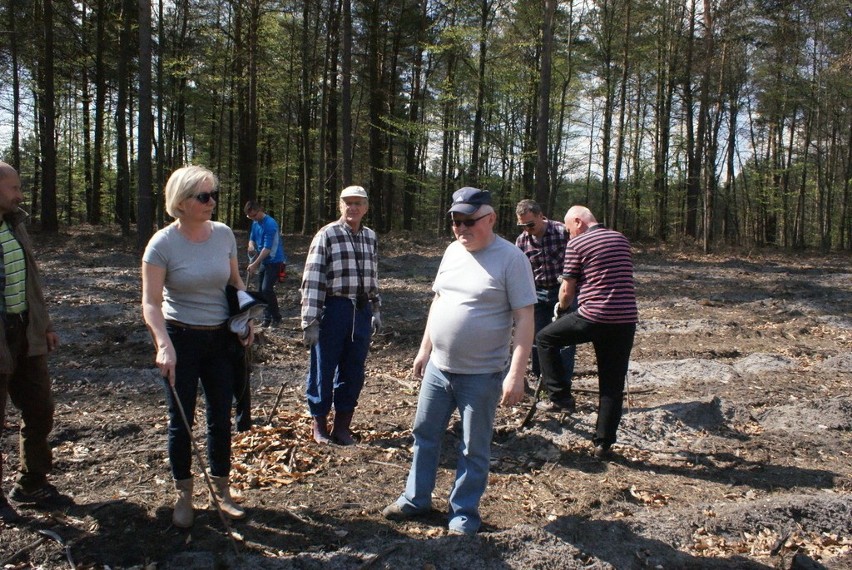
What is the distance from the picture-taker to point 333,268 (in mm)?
4938

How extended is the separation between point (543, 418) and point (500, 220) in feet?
102

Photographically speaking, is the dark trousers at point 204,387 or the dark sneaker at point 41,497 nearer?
the dark trousers at point 204,387

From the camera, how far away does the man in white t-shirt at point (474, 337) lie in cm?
342

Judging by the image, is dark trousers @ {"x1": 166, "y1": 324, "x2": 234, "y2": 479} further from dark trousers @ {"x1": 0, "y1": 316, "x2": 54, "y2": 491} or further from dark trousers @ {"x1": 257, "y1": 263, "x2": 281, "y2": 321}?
dark trousers @ {"x1": 257, "y1": 263, "x2": 281, "y2": 321}

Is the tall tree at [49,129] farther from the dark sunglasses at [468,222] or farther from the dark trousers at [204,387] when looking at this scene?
the dark sunglasses at [468,222]

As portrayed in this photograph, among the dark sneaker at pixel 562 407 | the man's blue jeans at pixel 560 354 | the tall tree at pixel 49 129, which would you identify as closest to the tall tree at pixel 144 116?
the tall tree at pixel 49 129

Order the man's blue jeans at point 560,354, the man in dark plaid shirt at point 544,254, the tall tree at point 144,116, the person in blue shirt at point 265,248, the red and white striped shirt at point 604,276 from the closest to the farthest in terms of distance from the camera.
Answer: the red and white striped shirt at point 604,276, the man's blue jeans at point 560,354, the man in dark plaid shirt at point 544,254, the person in blue shirt at point 265,248, the tall tree at point 144,116

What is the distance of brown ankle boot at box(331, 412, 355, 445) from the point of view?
5.17 metres

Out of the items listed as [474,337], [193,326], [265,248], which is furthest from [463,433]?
[265,248]

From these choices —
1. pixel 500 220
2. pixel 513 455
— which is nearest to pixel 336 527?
pixel 513 455

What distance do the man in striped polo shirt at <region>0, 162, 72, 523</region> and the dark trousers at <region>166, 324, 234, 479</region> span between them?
3.04 ft

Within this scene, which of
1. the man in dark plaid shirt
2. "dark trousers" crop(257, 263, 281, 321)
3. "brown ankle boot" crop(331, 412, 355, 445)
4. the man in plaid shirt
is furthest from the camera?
"dark trousers" crop(257, 263, 281, 321)

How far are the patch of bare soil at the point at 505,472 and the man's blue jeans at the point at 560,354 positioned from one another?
0.28m

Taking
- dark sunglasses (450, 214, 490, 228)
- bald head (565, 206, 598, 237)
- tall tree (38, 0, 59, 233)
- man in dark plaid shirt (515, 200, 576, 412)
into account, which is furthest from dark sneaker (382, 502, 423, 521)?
tall tree (38, 0, 59, 233)
